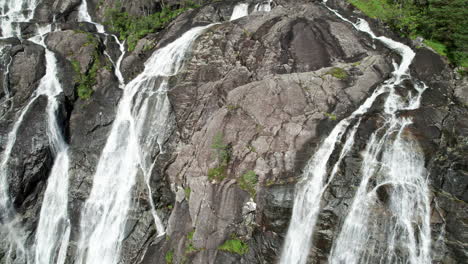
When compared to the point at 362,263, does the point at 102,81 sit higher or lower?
higher

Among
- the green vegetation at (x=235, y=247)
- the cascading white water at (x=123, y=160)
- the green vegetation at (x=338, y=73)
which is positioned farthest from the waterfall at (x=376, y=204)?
the cascading white water at (x=123, y=160)

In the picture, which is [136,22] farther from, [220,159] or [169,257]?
[169,257]

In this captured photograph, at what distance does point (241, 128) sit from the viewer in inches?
655

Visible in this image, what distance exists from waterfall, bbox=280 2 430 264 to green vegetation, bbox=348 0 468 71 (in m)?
7.59

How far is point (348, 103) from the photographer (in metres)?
16.3

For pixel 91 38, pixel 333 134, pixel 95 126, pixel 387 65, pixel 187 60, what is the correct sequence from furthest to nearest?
pixel 91 38
pixel 187 60
pixel 95 126
pixel 387 65
pixel 333 134

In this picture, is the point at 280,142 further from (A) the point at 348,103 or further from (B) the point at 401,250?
(B) the point at 401,250

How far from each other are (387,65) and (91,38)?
23.9 metres

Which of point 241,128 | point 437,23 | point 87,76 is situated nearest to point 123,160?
point 87,76

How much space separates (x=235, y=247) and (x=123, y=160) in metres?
9.96

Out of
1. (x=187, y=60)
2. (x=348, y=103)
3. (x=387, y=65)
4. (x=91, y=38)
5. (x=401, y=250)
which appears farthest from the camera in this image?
(x=91, y=38)

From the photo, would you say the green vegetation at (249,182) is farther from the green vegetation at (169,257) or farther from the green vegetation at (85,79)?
the green vegetation at (85,79)

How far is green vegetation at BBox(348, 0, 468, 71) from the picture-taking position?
1783 centimetres

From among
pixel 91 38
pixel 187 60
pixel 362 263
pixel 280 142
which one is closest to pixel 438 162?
pixel 362 263
